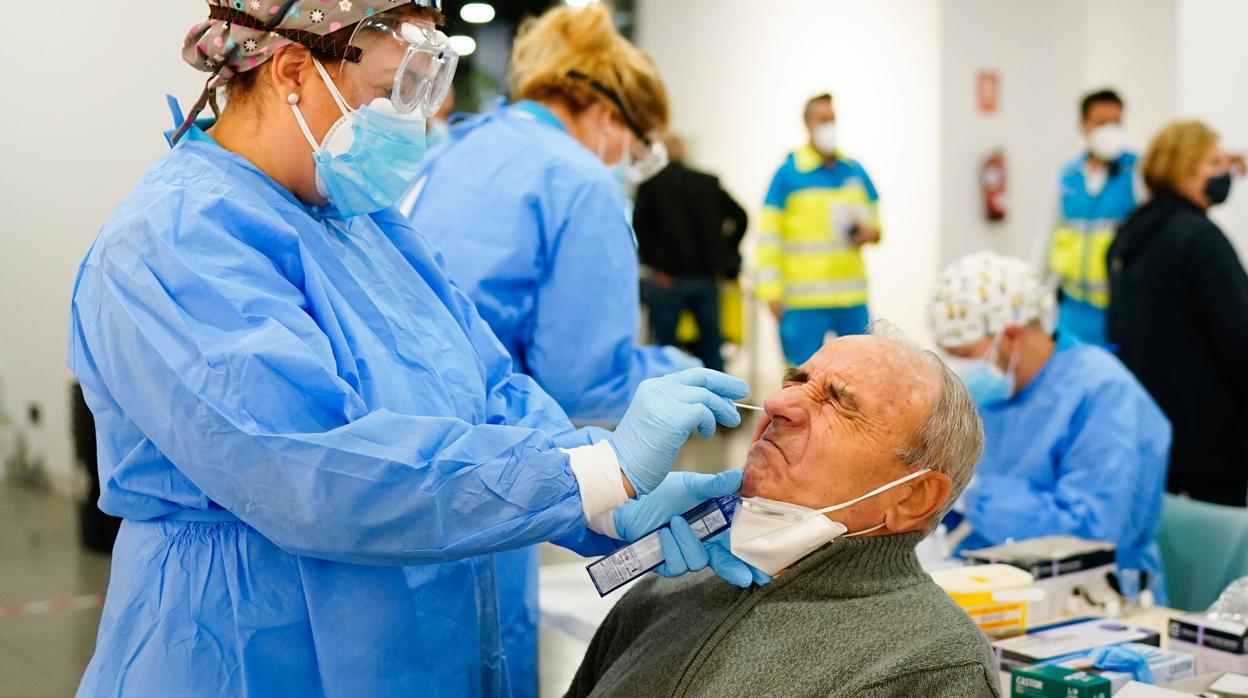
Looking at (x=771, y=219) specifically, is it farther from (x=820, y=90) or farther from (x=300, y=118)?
(x=300, y=118)

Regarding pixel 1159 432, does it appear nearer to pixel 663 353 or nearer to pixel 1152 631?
pixel 1152 631

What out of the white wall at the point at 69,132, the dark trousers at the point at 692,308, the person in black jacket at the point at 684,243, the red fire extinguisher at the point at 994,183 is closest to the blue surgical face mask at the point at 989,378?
the white wall at the point at 69,132

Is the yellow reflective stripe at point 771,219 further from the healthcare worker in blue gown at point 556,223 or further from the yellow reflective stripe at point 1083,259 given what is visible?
the healthcare worker in blue gown at point 556,223

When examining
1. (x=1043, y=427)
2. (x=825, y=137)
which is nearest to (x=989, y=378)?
(x=1043, y=427)

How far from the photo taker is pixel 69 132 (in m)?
2.77

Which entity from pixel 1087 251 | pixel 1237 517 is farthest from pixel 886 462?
pixel 1087 251

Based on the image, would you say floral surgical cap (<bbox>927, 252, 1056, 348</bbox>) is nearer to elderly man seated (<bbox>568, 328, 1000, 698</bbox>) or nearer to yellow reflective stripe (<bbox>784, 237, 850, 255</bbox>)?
elderly man seated (<bbox>568, 328, 1000, 698</bbox>)

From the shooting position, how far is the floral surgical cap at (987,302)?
280 cm

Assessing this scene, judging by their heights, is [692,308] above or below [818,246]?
below

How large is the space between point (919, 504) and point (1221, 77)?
3.73 m

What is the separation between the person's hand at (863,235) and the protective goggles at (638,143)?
3.47m

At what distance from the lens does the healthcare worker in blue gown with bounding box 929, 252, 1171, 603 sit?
2572 mm

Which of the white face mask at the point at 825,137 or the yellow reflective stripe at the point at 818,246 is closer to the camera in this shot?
the white face mask at the point at 825,137

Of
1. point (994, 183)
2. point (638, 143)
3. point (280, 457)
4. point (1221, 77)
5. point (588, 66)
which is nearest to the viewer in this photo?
point (280, 457)
